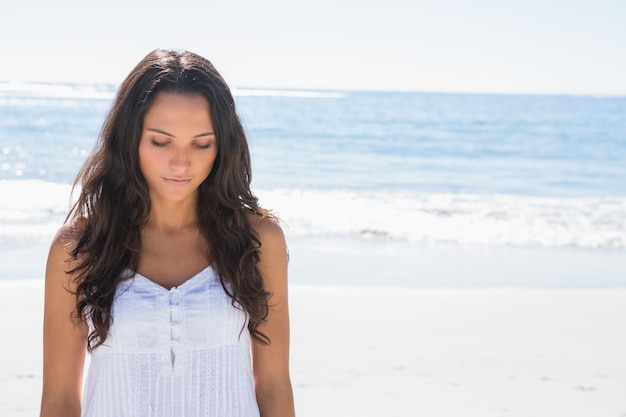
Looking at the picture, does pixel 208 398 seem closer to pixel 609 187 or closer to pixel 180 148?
pixel 180 148

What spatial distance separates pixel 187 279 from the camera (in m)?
2.39

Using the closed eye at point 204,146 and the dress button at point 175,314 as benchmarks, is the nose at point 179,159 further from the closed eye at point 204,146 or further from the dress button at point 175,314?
the dress button at point 175,314

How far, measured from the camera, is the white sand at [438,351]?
5355 millimetres

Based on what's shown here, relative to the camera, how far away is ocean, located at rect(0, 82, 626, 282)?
11.8 m

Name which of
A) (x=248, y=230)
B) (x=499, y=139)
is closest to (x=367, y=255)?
(x=248, y=230)

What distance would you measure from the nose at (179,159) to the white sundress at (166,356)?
296 millimetres

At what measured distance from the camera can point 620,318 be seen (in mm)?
7211

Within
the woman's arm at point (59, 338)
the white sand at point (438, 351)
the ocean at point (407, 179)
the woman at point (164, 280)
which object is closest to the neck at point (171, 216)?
the woman at point (164, 280)

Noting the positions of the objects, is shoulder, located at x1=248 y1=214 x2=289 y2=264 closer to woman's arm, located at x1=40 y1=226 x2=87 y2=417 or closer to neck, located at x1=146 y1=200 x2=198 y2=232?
neck, located at x1=146 y1=200 x2=198 y2=232

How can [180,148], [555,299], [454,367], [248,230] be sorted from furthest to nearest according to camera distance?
[555,299]
[454,367]
[248,230]
[180,148]

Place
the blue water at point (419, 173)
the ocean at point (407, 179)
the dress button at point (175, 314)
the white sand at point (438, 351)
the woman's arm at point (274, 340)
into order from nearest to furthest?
the dress button at point (175, 314) < the woman's arm at point (274, 340) < the white sand at point (438, 351) < the ocean at point (407, 179) < the blue water at point (419, 173)

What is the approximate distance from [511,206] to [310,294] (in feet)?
26.7

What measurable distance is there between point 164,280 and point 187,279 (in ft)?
0.20

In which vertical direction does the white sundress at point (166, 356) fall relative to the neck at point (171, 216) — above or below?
below
